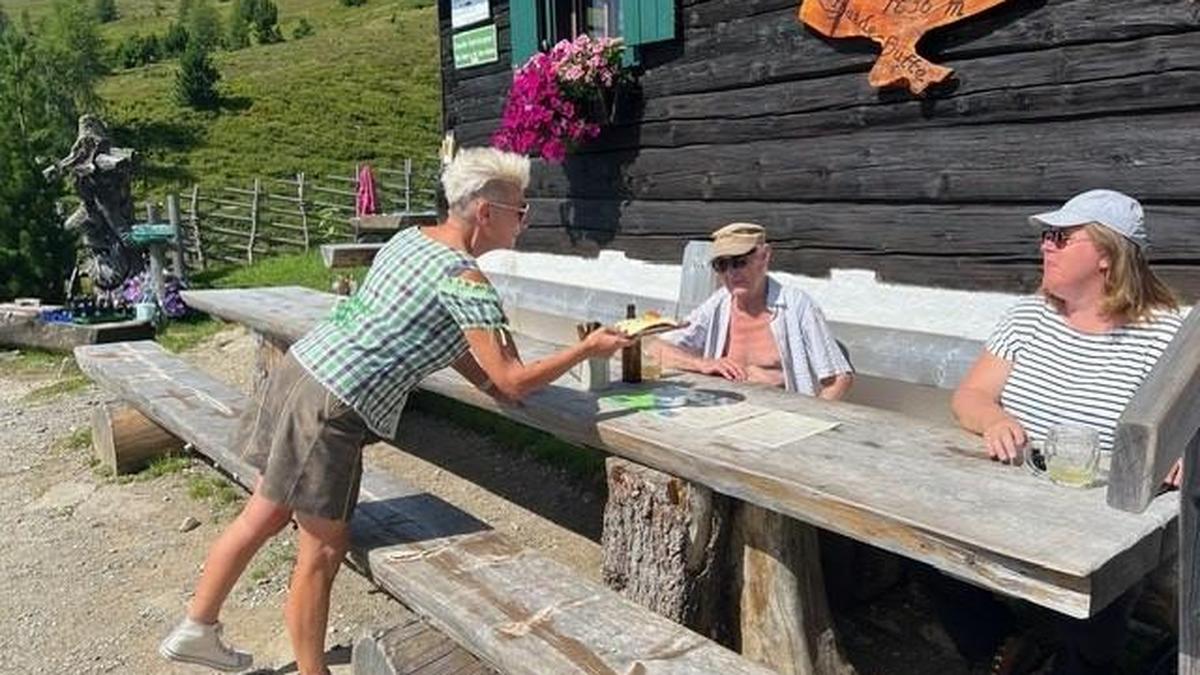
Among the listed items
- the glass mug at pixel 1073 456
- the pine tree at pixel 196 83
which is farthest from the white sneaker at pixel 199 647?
the pine tree at pixel 196 83

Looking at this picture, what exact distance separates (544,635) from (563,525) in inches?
86.5

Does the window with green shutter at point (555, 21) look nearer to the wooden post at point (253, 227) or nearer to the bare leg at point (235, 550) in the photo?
the bare leg at point (235, 550)

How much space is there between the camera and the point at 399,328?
2641mm

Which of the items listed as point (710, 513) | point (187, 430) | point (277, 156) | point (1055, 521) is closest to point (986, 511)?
point (1055, 521)

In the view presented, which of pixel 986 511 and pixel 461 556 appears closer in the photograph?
pixel 986 511

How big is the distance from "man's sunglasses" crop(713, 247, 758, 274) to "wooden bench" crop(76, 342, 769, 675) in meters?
1.29

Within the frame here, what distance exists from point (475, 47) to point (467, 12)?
0.28 meters

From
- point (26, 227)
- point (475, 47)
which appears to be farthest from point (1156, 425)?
point (26, 227)

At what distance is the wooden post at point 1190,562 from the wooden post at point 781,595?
112 cm

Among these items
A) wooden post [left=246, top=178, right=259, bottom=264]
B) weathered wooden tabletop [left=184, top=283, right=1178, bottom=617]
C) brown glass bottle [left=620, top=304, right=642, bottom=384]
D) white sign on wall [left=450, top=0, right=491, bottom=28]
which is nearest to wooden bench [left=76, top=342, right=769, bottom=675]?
weathered wooden tabletop [left=184, top=283, right=1178, bottom=617]

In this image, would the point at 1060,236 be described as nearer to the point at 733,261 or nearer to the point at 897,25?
the point at 733,261

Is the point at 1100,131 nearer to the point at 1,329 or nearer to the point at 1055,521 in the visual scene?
the point at 1055,521

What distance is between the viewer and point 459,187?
2688 millimetres

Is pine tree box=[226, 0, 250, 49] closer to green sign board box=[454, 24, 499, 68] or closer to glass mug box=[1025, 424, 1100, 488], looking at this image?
green sign board box=[454, 24, 499, 68]
